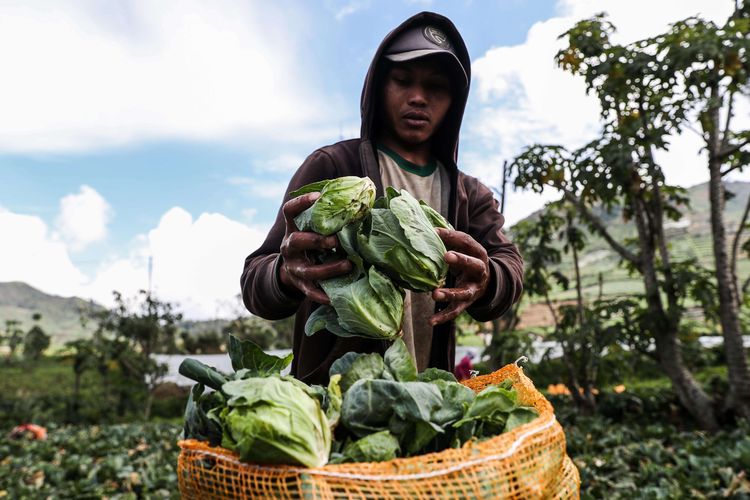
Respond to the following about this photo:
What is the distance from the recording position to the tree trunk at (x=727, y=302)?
7590mm

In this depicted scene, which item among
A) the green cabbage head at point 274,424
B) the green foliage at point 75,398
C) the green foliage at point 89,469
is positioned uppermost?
the green cabbage head at point 274,424

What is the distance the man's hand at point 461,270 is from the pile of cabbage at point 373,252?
34 mm

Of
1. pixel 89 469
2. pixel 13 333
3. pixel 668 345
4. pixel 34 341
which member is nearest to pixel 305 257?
pixel 89 469

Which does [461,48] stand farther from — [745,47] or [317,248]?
[745,47]

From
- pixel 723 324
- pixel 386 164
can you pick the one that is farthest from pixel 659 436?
pixel 386 164

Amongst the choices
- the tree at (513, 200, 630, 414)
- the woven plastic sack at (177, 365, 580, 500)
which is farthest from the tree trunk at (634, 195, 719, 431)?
the woven plastic sack at (177, 365, 580, 500)

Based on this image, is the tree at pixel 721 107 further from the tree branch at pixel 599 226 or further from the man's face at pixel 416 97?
the man's face at pixel 416 97

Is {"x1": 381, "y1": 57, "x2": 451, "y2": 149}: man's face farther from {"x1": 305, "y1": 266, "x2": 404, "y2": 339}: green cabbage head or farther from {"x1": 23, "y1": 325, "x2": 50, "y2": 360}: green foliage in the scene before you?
{"x1": 23, "y1": 325, "x2": 50, "y2": 360}: green foliage

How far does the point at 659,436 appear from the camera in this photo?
7789 millimetres

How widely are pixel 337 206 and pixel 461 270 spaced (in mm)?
410

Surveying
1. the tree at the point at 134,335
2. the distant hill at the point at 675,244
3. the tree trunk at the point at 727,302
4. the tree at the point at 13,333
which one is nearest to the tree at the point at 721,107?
the tree trunk at the point at 727,302

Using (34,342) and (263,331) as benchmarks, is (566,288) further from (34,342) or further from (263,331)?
(34,342)

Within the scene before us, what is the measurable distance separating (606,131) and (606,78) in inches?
29.0

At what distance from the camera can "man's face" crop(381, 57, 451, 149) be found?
7.16 ft
